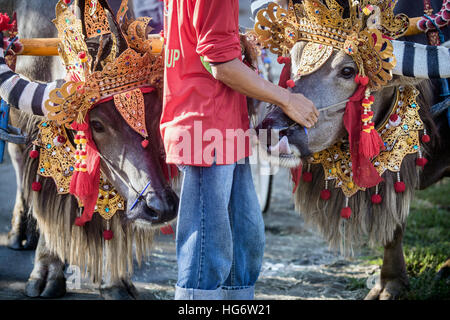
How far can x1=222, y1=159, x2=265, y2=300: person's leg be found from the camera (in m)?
2.26

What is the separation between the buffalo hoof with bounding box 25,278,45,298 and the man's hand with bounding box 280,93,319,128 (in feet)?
6.14

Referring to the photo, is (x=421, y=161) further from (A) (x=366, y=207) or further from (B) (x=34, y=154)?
(B) (x=34, y=154)

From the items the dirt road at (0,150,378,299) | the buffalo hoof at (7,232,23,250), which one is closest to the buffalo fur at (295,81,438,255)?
the dirt road at (0,150,378,299)

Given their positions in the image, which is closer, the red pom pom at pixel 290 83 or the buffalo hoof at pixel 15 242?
the red pom pom at pixel 290 83

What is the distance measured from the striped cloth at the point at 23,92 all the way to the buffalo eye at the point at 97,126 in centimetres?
23

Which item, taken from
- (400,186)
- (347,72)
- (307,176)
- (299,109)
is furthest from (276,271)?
(299,109)

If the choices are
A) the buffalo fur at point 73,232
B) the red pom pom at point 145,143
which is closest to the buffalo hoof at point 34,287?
the buffalo fur at point 73,232

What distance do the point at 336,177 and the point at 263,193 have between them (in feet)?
7.48

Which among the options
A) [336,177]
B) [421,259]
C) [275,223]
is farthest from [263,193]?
[336,177]

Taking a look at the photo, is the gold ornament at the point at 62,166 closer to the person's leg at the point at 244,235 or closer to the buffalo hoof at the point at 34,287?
the buffalo hoof at the point at 34,287

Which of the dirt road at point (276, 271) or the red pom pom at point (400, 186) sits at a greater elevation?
the red pom pom at point (400, 186)

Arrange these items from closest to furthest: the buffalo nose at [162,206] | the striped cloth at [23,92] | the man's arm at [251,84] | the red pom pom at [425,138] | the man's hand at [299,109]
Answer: the man's arm at [251,84], the man's hand at [299,109], the buffalo nose at [162,206], the striped cloth at [23,92], the red pom pom at [425,138]

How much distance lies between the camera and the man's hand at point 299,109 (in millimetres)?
2209
